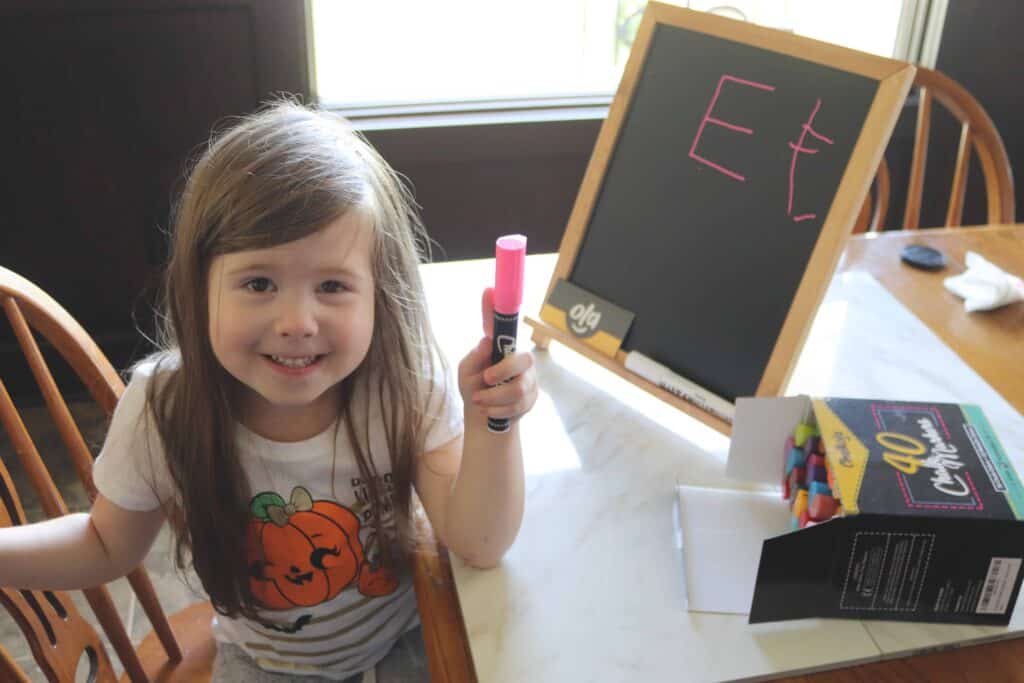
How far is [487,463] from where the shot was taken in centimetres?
87

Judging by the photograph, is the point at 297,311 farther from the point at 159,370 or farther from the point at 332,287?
the point at 159,370

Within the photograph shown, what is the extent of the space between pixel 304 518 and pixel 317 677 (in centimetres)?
22

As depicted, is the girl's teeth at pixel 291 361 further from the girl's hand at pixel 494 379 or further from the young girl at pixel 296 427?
the girl's hand at pixel 494 379

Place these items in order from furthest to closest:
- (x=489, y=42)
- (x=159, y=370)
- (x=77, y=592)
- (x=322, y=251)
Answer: (x=489, y=42) < (x=77, y=592) < (x=159, y=370) < (x=322, y=251)

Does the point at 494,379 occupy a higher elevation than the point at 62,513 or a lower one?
higher

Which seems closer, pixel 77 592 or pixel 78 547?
pixel 78 547

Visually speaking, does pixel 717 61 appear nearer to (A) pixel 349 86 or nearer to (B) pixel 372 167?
(B) pixel 372 167

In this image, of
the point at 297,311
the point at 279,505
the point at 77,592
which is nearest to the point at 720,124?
the point at 297,311

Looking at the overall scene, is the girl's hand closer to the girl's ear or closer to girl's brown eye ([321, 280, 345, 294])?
the girl's ear

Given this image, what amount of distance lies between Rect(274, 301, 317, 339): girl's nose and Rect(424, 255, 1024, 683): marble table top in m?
0.26

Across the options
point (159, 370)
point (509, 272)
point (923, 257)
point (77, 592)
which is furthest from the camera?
point (77, 592)

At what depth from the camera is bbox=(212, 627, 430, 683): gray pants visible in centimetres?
104

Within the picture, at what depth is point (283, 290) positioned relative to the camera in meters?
0.83

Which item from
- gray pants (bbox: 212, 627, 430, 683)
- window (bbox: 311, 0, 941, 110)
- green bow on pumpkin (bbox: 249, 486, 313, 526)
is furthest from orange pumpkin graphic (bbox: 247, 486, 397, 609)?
window (bbox: 311, 0, 941, 110)
